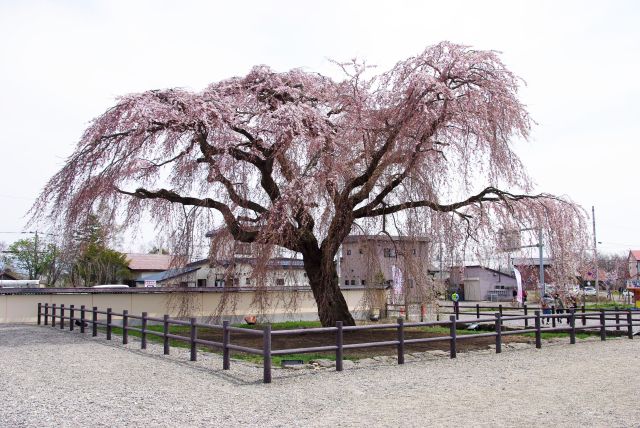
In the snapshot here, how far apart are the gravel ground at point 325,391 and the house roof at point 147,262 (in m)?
36.4

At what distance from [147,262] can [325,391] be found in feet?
142

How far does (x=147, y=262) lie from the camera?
160ft

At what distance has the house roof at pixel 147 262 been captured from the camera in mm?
47372

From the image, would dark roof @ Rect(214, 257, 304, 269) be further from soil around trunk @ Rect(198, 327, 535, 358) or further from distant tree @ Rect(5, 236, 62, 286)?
distant tree @ Rect(5, 236, 62, 286)

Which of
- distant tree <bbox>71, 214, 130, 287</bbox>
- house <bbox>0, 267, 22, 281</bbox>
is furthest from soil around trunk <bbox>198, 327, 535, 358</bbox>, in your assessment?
house <bbox>0, 267, 22, 281</bbox>

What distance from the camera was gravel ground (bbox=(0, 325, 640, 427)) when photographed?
6426mm

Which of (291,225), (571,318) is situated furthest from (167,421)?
(571,318)

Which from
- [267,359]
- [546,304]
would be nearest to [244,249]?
[267,359]

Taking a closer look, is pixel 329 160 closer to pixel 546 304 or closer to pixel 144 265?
pixel 546 304

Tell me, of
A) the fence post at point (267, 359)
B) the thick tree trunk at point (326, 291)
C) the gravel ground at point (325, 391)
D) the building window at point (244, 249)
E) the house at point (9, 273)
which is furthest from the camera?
the house at point (9, 273)

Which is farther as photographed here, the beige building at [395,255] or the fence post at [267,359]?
the beige building at [395,255]

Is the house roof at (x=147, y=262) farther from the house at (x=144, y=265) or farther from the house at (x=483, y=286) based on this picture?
the house at (x=483, y=286)

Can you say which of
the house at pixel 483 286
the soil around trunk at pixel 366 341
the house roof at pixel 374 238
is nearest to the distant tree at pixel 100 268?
the soil around trunk at pixel 366 341

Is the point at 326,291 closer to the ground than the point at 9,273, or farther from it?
farther from it
